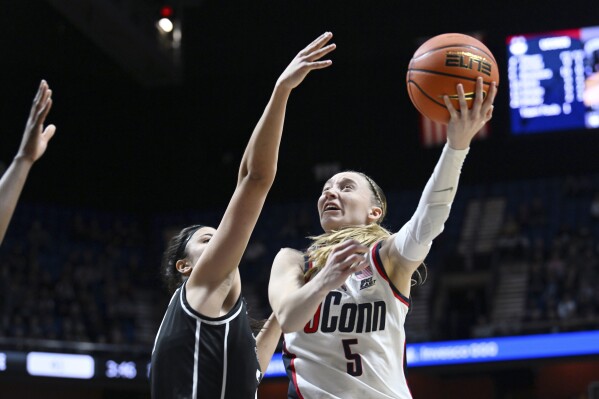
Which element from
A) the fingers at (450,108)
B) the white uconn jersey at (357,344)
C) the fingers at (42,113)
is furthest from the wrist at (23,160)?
the fingers at (450,108)

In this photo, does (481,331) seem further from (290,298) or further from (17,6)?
(290,298)

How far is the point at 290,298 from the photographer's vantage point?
3.15m

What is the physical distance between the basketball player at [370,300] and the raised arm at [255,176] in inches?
13.3

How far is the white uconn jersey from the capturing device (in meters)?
3.44

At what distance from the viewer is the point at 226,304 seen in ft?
10.3

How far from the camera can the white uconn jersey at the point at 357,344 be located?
135 inches

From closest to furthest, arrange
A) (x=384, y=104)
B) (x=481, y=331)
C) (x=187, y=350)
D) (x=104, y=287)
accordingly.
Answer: (x=187, y=350), (x=481, y=331), (x=104, y=287), (x=384, y=104)

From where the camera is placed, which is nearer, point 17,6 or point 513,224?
point 17,6

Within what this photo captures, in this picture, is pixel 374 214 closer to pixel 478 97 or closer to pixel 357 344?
pixel 357 344

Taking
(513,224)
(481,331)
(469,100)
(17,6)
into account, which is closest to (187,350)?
(469,100)

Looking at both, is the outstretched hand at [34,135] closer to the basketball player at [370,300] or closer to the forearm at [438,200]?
the basketball player at [370,300]

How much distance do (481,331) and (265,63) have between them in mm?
7452

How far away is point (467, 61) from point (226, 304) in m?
1.28

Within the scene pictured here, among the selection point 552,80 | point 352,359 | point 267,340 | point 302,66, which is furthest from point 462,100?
point 552,80
